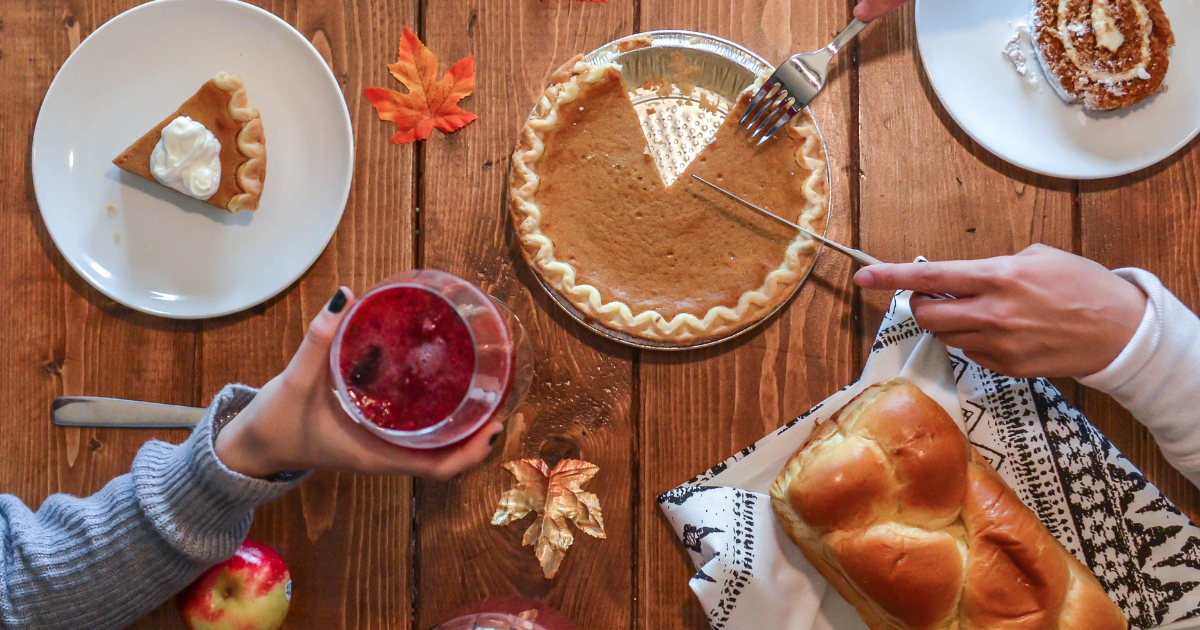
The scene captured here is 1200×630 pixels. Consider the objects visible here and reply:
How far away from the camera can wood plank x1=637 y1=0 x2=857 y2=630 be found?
1.58m

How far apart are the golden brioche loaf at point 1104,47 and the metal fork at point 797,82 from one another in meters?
0.38

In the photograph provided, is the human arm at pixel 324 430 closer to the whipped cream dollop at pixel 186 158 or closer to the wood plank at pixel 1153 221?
the whipped cream dollop at pixel 186 158

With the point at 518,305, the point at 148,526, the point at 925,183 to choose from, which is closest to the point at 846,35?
the point at 925,183

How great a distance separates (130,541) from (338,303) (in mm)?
656

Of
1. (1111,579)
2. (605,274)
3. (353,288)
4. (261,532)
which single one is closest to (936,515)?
(1111,579)

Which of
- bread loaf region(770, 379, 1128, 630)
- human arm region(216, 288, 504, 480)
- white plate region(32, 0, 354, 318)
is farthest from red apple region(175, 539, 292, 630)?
bread loaf region(770, 379, 1128, 630)

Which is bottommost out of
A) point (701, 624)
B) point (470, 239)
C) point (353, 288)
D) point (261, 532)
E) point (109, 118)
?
point (701, 624)

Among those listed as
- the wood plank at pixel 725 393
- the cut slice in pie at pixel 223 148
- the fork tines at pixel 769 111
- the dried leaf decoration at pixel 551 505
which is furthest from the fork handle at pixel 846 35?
the cut slice in pie at pixel 223 148

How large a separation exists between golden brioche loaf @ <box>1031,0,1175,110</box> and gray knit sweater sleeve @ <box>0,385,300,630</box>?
1638 mm

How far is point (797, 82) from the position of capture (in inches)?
60.6

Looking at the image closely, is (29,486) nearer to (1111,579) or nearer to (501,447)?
(501,447)

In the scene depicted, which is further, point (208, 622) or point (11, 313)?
point (11, 313)

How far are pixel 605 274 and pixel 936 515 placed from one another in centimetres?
75

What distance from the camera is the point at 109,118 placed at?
1.57 meters
